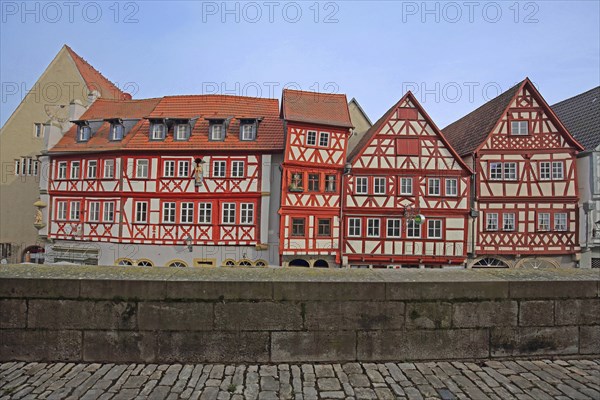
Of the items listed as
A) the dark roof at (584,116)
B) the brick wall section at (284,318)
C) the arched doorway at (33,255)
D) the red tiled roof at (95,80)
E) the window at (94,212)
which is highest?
the red tiled roof at (95,80)

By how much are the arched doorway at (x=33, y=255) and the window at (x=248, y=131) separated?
14653 millimetres

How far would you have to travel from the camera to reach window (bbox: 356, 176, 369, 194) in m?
17.9

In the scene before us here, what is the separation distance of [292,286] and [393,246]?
596 inches

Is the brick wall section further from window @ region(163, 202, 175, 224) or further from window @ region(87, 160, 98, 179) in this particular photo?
window @ region(87, 160, 98, 179)

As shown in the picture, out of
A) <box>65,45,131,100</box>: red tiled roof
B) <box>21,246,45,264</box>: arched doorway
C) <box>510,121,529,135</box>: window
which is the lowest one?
<box>21,246,45,264</box>: arched doorway

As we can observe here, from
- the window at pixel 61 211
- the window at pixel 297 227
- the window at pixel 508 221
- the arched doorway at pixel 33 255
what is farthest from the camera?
the arched doorway at pixel 33 255

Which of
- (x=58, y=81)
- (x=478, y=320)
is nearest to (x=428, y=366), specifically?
(x=478, y=320)

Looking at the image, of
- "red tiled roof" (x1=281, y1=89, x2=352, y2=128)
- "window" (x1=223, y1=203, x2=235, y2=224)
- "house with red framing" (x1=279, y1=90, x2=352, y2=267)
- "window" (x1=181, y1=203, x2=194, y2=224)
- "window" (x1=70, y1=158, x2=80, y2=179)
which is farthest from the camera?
"window" (x1=70, y1=158, x2=80, y2=179)

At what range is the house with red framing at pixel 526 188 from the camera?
18.0 m

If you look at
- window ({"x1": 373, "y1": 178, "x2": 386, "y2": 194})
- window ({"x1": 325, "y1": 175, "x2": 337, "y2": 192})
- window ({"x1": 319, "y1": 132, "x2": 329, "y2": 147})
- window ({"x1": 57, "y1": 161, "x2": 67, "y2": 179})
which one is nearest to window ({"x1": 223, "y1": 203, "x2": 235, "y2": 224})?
window ({"x1": 325, "y1": 175, "x2": 337, "y2": 192})

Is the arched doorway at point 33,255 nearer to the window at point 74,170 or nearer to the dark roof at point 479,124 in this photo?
the window at point 74,170

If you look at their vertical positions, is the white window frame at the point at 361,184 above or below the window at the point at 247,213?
above

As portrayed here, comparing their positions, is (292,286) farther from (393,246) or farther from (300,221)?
(393,246)

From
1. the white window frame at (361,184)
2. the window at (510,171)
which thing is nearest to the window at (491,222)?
the window at (510,171)
